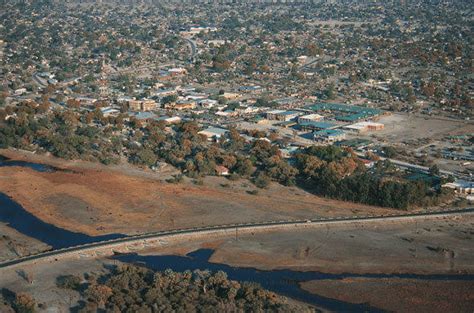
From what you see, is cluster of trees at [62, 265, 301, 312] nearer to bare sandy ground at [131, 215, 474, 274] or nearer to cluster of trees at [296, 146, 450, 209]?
bare sandy ground at [131, 215, 474, 274]

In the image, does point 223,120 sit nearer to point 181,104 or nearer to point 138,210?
point 181,104

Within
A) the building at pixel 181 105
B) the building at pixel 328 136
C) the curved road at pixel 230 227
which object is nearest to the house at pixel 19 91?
the building at pixel 181 105

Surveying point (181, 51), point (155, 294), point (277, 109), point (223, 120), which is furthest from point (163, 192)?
point (181, 51)

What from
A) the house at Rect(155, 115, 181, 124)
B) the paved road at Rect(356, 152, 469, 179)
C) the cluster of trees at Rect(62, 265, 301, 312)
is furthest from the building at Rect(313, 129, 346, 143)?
the cluster of trees at Rect(62, 265, 301, 312)

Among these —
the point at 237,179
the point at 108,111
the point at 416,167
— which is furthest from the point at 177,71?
the point at 416,167

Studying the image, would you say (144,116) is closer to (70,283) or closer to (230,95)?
(230,95)

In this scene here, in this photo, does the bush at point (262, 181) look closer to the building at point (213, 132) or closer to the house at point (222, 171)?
the house at point (222, 171)
